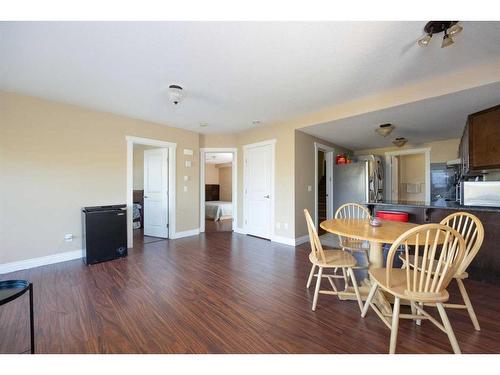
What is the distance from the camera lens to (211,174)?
10.5 meters

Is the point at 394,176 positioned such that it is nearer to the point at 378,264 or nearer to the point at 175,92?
the point at 378,264

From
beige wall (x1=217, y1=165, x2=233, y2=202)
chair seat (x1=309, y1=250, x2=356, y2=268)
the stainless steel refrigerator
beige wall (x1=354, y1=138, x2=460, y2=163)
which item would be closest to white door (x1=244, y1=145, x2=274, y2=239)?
the stainless steel refrigerator

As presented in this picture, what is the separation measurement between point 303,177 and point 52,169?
402 cm

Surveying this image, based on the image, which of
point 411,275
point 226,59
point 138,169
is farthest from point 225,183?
point 411,275

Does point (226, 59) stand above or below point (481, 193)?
above

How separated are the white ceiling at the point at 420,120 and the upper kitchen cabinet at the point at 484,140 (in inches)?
5.4

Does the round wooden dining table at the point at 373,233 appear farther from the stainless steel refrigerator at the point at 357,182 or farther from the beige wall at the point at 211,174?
the beige wall at the point at 211,174

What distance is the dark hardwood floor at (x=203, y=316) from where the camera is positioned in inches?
58.8

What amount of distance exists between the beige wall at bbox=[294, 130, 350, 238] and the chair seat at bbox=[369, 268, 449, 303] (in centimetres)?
243

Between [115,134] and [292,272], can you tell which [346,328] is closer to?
[292,272]

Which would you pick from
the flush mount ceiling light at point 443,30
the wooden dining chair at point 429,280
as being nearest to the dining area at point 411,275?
the wooden dining chair at point 429,280

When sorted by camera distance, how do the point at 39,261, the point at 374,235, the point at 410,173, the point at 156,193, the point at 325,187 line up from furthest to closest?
the point at 410,173 < the point at 325,187 < the point at 156,193 < the point at 39,261 < the point at 374,235

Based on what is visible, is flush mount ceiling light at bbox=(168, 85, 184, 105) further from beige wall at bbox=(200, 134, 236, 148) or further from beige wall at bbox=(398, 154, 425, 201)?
beige wall at bbox=(398, 154, 425, 201)
